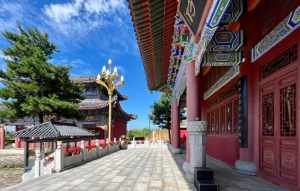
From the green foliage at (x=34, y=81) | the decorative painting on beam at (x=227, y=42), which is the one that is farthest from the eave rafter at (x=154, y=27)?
the green foliage at (x=34, y=81)

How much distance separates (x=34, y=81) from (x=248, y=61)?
49.9 ft

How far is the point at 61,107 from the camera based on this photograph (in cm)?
2139

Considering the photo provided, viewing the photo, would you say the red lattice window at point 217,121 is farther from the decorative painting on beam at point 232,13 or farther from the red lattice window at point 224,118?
the decorative painting on beam at point 232,13

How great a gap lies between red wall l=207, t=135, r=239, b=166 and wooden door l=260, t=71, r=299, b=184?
105 inches

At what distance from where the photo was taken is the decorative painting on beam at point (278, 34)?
5.63 meters

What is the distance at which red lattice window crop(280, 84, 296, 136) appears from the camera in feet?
21.1

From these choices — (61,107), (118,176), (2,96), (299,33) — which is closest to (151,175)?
(118,176)

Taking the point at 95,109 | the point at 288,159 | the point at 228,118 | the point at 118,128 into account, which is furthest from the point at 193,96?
the point at 118,128

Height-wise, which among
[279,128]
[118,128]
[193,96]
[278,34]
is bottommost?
[118,128]

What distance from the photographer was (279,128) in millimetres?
7094

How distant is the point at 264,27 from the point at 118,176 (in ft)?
15.8

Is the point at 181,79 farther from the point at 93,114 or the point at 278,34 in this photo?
the point at 93,114

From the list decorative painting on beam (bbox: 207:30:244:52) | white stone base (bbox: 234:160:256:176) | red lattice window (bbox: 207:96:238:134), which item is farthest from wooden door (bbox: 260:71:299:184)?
red lattice window (bbox: 207:96:238:134)

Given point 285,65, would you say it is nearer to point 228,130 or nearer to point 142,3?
point 142,3
